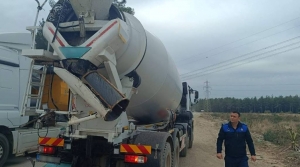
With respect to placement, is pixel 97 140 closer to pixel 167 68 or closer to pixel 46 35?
pixel 46 35

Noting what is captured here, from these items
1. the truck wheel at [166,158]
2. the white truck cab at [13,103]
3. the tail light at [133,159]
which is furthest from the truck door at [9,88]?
the truck wheel at [166,158]

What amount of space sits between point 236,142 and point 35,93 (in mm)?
3707

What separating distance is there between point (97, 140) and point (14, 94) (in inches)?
154

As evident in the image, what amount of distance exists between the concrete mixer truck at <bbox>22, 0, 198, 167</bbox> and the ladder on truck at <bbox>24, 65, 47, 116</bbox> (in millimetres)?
114

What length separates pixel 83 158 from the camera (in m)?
5.13

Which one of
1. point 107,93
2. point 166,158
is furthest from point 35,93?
point 166,158

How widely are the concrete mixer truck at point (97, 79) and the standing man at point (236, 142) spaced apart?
1.16 metres

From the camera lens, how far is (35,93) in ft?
16.3

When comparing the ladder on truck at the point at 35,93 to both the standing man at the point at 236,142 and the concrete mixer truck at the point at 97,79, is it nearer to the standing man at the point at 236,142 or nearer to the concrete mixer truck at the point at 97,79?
the concrete mixer truck at the point at 97,79

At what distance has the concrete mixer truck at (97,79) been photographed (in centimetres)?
419

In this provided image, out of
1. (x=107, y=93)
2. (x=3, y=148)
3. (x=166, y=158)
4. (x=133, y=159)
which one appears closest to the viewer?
(x=107, y=93)

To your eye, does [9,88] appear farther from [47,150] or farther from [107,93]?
[107,93]

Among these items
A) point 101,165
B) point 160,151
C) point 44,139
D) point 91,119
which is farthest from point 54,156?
point 160,151

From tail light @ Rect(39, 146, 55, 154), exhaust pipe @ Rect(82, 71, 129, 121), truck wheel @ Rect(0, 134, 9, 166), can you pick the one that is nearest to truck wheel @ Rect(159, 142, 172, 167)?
exhaust pipe @ Rect(82, 71, 129, 121)
